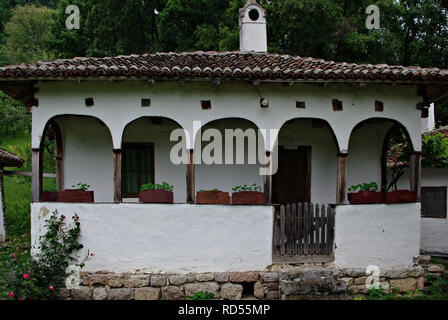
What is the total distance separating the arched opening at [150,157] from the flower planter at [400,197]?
432 cm

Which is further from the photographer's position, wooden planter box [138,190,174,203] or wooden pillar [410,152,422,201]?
wooden pillar [410,152,422,201]

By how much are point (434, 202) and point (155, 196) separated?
7408 mm

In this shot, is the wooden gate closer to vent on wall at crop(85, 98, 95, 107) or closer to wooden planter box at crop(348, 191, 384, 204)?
wooden planter box at crop(348, 191, 384, 204)

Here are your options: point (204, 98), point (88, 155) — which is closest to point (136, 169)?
point (88, 155)

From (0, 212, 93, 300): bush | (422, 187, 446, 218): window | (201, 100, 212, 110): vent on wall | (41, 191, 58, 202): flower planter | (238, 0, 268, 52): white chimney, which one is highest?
(238, 0, 268, 52): white chimney

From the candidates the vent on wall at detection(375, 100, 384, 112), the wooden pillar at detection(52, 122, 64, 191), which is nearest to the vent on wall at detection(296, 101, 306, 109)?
the vent on wall at detection(375, 100, 384, 112)

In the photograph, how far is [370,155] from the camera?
8.46 metres

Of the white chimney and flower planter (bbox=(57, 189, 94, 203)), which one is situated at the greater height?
the white chimney

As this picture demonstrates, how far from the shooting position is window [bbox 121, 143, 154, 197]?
26.6 ft

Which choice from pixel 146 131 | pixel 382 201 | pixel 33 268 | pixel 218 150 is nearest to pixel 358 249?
pixel 382 201

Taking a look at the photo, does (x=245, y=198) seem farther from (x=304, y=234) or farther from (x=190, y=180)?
(x=304, y=234)

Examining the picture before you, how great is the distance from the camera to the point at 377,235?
6719 millimetres

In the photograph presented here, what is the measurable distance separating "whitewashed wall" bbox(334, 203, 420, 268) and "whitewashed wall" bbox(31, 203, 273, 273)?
1425 mm

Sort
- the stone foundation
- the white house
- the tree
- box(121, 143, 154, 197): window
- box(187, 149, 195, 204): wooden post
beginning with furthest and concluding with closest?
the tree, box(121, 143, 154, 197): window, box(187, 149, 195, 204): wooden post, the stone foundation, the white house
